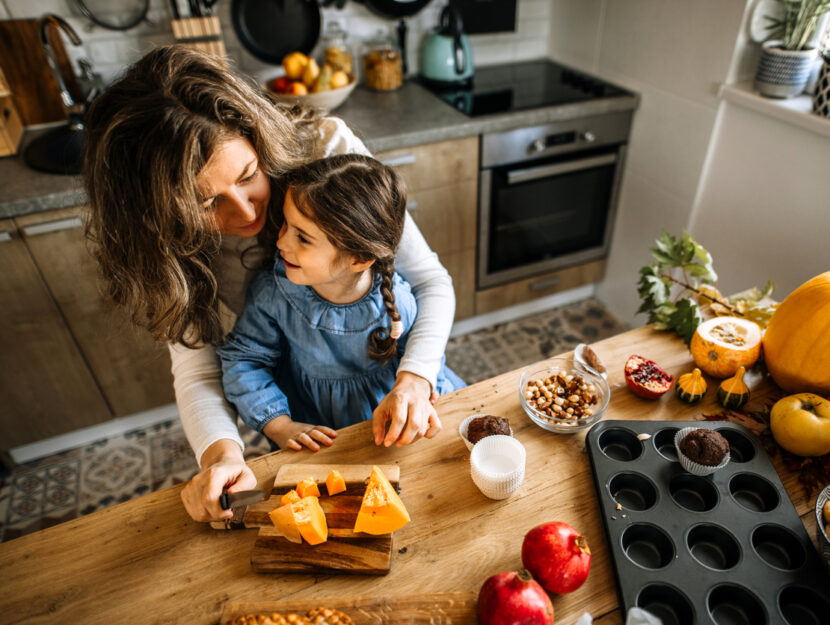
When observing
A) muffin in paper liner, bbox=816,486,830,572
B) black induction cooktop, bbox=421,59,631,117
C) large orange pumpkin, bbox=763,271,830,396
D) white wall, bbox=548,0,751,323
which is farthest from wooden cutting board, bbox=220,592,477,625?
white wall, bbox=548,0,751,323

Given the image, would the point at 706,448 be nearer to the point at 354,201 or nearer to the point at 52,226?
the point at 354,201

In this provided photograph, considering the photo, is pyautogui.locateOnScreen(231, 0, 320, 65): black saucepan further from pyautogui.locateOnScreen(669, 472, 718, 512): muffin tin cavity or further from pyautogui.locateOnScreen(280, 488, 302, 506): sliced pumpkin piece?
pyautogui.locateOnScreen(669, 472, 718, 512): muffin tin cavity

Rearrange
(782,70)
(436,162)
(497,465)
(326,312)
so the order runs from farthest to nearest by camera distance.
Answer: (436,162) → (782,70) → (326,312) → (497,465)

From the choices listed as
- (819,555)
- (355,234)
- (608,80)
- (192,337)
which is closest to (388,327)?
(355,234)

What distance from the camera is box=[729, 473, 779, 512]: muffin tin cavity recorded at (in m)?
0.82

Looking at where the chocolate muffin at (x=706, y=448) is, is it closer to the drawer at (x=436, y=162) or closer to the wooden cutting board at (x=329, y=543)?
the wooden cutting board at (x=329, y=543)

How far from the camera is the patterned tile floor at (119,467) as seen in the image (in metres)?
1.88

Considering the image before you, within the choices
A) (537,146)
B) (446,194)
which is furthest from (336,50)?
(537,146)

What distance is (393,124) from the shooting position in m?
1.91

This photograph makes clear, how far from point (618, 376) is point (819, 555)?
41cm

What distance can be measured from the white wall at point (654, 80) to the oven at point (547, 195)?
0.31 feet

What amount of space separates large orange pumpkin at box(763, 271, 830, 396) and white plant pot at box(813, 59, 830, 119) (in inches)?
33.6

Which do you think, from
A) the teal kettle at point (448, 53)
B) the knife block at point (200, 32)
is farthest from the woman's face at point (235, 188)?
the teal kettle at point (448, 53)

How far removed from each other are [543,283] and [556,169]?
565mm
